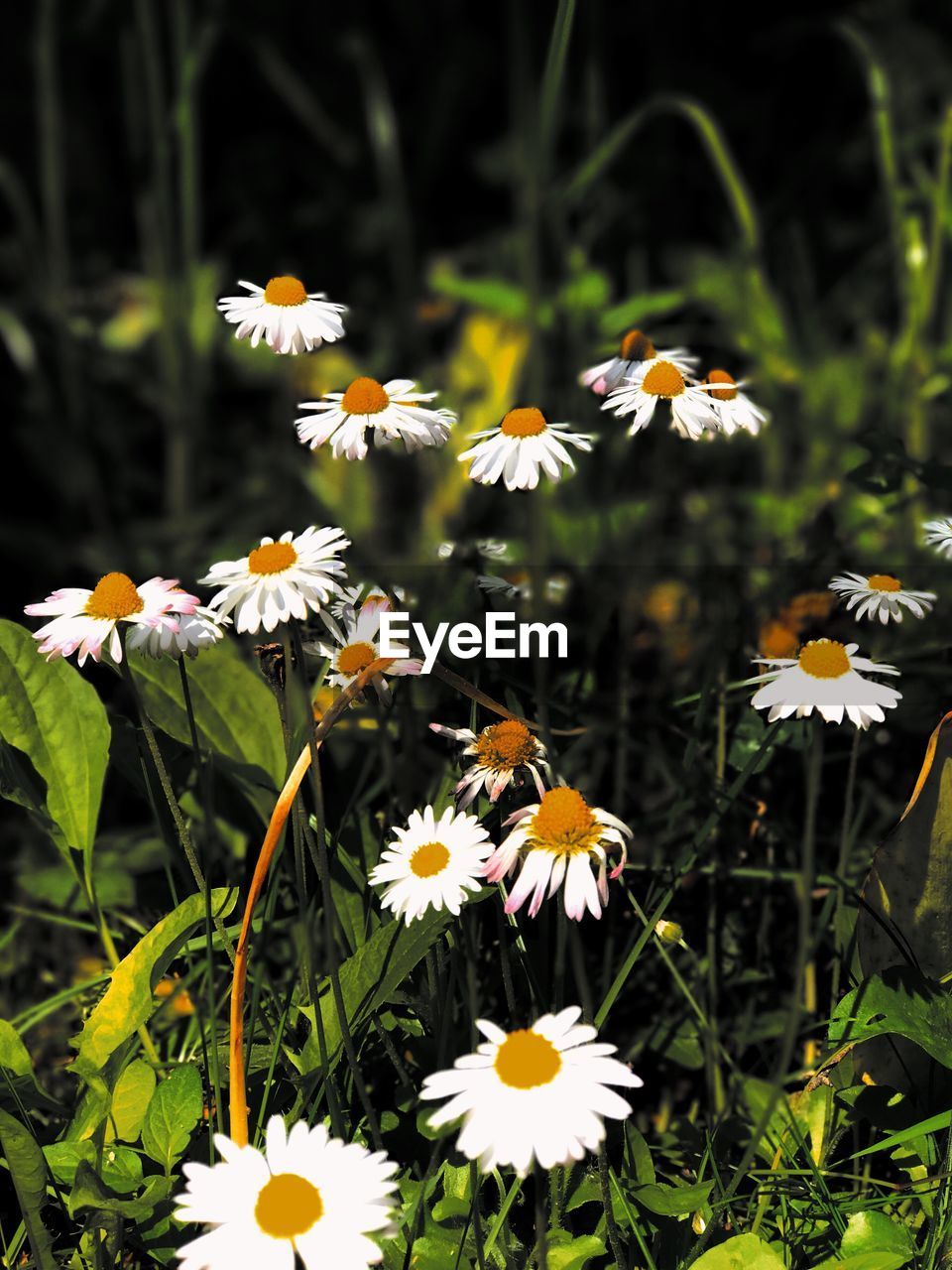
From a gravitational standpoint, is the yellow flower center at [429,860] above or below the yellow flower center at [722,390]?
below

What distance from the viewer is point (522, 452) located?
85 cm

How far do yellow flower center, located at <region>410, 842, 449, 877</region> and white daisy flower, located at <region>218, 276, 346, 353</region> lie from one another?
0.29 metres

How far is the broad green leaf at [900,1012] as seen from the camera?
81 cm

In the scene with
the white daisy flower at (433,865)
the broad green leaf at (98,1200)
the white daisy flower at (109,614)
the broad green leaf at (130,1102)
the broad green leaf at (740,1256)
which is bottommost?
the broad green leaf at (740,1256)

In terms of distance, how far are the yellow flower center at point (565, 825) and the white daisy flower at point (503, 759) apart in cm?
5

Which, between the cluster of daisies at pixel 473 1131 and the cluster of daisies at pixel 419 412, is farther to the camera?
the cluster of daisies at pixel 419 412

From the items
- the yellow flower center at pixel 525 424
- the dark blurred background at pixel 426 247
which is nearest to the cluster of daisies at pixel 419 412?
the yellow flower center at pixel 525 424

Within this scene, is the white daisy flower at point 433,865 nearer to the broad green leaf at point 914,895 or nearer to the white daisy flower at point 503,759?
the white daisy flower at point 503,759

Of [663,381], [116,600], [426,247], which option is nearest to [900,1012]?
[663,381]

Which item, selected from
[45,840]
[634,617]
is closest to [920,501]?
[634,617]

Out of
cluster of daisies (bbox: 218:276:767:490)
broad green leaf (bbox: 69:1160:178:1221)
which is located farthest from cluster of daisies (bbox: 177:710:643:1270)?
cluster of daisies (bbox: 218:276:767:490)

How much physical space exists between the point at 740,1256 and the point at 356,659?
15.8 inches

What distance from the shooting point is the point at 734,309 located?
7.27 ft

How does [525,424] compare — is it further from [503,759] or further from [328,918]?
[328,918]
